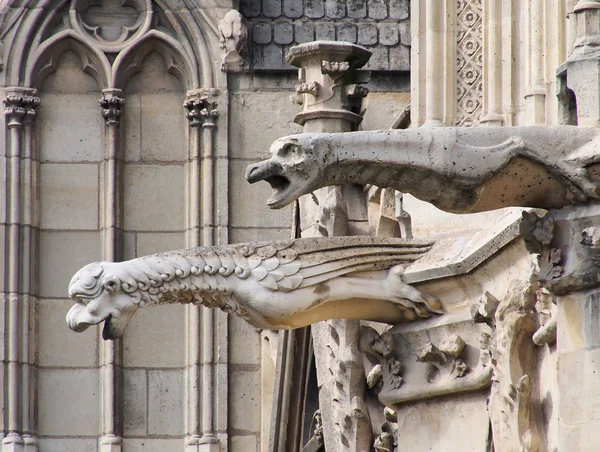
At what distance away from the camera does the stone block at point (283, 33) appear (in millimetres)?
18891

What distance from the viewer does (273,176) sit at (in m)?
12.3

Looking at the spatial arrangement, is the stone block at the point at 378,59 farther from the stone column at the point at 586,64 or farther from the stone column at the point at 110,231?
the stone column at the point at 586,64

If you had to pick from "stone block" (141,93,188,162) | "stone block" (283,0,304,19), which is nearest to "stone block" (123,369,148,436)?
"stone block" (141,93,188,162)

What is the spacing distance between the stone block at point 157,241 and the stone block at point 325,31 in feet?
4.83

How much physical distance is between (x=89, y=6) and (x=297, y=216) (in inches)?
131

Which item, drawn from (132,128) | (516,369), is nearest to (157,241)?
(132,128)

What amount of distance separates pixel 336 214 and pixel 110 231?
3.59 m

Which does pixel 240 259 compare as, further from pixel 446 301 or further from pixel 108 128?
pixel 108 128

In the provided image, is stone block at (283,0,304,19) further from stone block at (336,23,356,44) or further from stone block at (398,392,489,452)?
stone block at (398,392,489,452)

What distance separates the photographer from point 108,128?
18.9 m

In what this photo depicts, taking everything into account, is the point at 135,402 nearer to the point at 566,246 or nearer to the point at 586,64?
the point at 566,246

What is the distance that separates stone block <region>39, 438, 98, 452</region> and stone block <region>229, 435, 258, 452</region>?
2.72 feet

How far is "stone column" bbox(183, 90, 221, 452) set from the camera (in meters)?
18.5

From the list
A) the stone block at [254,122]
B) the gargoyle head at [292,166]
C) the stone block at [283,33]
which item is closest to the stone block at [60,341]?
the stone block at [254,122]
